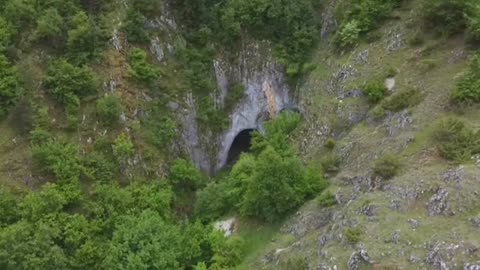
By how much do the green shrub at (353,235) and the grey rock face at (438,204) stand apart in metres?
3.49

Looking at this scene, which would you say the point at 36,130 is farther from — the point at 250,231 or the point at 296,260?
the point at 296,260

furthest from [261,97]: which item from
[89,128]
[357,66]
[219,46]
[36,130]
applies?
[36,130]

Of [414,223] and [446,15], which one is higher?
[446,15]

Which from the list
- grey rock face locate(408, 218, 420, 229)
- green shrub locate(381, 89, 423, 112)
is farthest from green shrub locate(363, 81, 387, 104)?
grey rock face locate(408, 218, 420, 229)

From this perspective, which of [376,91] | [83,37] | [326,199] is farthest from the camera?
[83,37]

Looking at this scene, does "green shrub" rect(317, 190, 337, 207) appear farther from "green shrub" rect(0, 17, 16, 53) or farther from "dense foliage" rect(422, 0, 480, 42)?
"green shrub" rect(0, 17, 16, 53)

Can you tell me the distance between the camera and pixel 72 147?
36812 mm

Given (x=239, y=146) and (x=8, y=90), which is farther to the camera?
(x=239, y=146)

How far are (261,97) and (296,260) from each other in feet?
70.4

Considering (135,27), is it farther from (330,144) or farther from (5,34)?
(330,144)

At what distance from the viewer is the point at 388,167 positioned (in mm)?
29438

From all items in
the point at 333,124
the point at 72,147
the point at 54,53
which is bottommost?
the point at 333,124

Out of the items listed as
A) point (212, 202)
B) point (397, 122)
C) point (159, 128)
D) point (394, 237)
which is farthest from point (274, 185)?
Answer: point (159, 128)

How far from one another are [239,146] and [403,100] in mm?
18898
